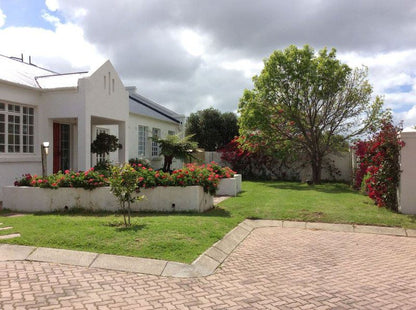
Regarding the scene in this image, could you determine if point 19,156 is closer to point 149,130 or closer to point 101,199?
point 101,199

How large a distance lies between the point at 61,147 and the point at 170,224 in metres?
9.02

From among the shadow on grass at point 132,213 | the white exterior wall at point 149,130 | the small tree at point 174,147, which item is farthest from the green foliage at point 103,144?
the shadow on grass at point 132,213

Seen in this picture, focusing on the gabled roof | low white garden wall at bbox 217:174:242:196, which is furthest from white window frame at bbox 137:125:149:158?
low white garden wall at bbox 217:174:242:196

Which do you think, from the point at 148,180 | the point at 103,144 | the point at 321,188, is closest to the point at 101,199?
the point at 148,180

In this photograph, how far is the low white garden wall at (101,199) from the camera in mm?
8961

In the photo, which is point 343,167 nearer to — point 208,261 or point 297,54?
point 297,54

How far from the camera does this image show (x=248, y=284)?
4.70 meters

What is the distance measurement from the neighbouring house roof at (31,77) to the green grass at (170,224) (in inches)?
192

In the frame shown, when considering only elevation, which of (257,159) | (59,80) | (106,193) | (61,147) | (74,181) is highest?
(59,80)

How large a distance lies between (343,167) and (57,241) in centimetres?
1675

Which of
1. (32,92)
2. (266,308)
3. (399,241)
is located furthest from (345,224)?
(32,92)

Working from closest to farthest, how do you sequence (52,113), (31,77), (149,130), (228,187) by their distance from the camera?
(52,113), (228,187), (31,77), (149,130)

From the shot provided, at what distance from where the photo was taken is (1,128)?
11.0 m

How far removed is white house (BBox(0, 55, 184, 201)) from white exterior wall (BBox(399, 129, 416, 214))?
32.3 feet
